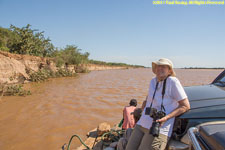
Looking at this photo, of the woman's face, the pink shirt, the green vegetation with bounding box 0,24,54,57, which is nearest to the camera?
the woman's face

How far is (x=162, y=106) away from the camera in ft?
6.85

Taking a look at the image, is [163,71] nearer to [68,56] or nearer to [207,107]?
[207,107]

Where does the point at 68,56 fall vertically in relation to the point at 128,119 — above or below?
above

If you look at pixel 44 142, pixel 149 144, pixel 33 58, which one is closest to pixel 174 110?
pixel 149 144

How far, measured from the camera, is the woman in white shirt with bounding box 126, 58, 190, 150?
1.94 metres

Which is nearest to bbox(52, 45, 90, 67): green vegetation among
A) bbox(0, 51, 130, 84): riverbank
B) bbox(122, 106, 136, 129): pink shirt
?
bbox(0, 51, 130, 84): riverbank

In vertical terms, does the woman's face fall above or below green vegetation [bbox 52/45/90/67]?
below

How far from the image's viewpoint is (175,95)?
2039 millimetres

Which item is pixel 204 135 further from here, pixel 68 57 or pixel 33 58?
pixel 68 57

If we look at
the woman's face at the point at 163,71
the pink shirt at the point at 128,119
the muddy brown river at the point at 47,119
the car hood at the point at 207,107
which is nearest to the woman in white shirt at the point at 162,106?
the woman's face at the point at 163,71

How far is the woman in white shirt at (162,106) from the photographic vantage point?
194 centimetres

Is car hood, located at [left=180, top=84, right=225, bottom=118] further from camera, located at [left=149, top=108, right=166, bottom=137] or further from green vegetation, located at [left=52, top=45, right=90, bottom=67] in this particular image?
green vegetation, located at [left=52, top=45, right=90, bottom=67]

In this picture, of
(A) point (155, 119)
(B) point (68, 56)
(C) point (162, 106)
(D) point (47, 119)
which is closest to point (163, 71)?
(C) point (162, 106)

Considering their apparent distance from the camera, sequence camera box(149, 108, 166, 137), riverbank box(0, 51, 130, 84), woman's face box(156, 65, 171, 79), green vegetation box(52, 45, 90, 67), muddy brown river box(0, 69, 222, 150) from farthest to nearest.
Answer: green vegetation box(52, 45, 90, 67)
riverbank box(0, 51, 130, 84)
muddy brown river box(0, 69, 222, 150)
woman's face box(156, 65, 171, 79)
camera box(149, 108, 166, 137)
